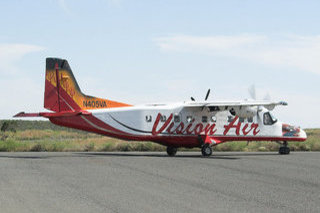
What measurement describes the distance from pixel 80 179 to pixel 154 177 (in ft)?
8.06

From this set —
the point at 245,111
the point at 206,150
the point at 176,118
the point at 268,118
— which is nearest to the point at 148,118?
the point at 176,118

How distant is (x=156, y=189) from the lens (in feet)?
45.5

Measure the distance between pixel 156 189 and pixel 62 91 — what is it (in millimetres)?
16126

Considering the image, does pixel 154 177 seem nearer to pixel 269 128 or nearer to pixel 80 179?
pixel 80 179

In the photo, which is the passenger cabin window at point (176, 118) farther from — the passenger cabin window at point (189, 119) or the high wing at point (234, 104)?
the high wing at point (234, 104)

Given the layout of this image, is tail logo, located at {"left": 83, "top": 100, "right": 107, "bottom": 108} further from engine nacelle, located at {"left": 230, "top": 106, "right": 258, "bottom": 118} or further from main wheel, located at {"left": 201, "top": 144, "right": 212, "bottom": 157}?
engine nacelle, located at {"left": 230, "top": 106, "right": 258, "bottom": 118}

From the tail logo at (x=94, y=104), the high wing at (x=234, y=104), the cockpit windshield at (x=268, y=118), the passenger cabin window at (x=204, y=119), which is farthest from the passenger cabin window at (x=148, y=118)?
the cockpit windshield at (x=268, y=118)

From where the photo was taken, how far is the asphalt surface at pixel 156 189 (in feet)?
35.9

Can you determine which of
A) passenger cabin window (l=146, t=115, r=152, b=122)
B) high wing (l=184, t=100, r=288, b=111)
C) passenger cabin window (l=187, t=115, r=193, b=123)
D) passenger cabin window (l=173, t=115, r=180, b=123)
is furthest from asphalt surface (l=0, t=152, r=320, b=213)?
passenger cabin window (l=187, t=115, r=193, b=123)

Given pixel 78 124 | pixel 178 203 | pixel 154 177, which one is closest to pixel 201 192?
pixel 178 203

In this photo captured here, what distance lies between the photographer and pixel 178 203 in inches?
449

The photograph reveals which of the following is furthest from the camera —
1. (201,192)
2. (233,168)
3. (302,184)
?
(233,168)

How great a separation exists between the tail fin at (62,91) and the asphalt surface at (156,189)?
26.9 ft

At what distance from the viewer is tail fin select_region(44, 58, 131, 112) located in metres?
28.6
